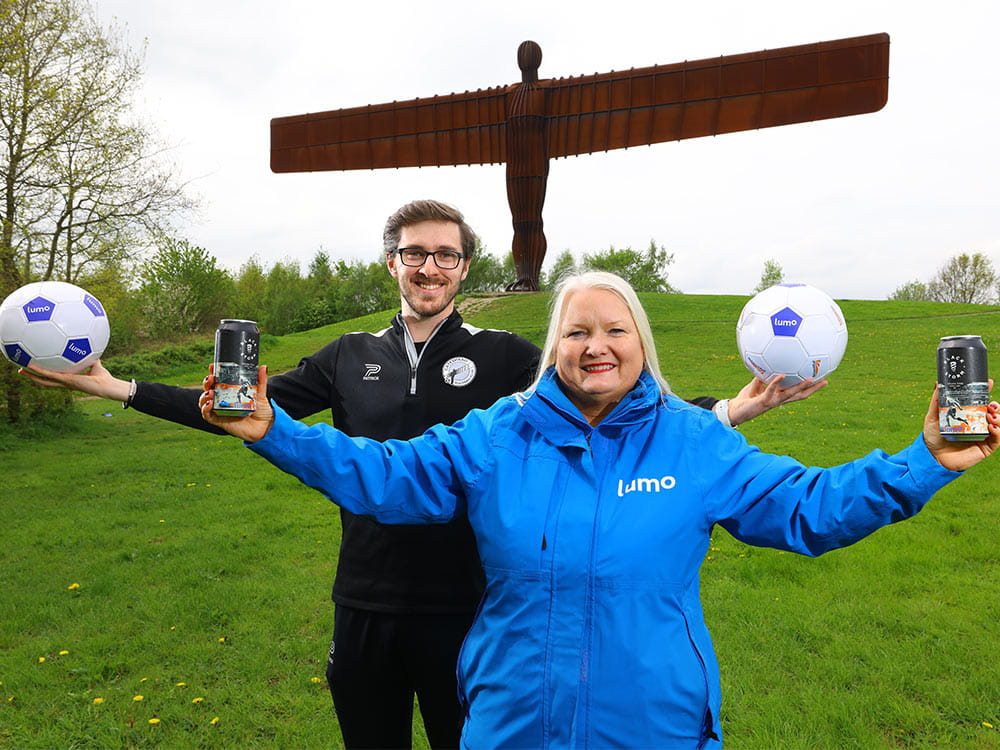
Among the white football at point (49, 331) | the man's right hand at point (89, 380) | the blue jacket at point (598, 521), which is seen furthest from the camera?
the white football at point (49, 331)

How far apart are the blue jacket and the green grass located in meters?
2.49

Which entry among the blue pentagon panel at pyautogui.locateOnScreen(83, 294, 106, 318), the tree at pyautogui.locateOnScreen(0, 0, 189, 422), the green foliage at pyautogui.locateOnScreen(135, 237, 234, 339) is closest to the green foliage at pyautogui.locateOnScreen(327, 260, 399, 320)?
the green foliage at pyautogui.locateOnScreen(135, 237, 234, 339)

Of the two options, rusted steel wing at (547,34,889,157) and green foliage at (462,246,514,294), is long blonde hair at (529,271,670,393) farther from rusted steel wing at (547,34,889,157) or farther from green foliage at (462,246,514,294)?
green foliage at (462,246,514,294)

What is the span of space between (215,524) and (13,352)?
5761 millimetres

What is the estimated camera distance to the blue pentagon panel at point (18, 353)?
2.47 meters

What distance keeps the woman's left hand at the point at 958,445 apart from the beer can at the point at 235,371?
5.71 feet

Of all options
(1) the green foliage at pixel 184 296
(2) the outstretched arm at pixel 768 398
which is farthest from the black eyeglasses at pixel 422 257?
(1) the green foliage at pixel 184 296

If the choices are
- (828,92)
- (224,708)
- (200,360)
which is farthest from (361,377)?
(200,360)

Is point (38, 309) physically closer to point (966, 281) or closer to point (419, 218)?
point (419, 218)

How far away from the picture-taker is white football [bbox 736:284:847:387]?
2.50 m

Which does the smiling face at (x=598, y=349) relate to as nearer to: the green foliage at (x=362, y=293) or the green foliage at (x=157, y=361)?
the green foliage at (x=157, y=361)

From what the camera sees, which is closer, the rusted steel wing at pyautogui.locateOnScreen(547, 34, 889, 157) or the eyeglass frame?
the eyeglass frame

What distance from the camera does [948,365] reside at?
1.75m

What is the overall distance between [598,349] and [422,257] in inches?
37.1
